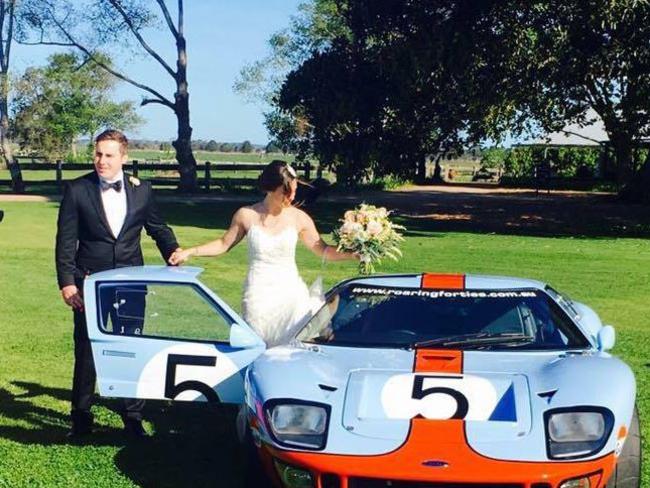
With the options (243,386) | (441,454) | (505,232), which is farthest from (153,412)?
(505,232)

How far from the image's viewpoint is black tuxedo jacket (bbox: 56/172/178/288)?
20.3 ft

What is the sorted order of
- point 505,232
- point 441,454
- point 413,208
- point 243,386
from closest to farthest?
point 441,454 → point 243,386 → point 505,232 → point 413,208

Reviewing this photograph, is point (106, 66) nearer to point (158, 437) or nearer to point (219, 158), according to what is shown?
point (158, 437)

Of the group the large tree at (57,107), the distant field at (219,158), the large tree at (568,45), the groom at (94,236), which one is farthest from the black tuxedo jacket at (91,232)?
the large tree at (57,107)

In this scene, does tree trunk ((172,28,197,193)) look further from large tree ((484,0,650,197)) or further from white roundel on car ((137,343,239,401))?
white roundel on car ((137,343,239,401))

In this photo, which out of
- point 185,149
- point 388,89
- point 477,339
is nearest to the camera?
point 477,339

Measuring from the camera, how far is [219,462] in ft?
19.5

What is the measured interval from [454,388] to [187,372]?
1.54m

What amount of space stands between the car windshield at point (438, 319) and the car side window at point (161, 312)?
0.64 meters

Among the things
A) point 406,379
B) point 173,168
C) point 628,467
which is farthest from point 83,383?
point 173,168

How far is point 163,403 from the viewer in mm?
7492

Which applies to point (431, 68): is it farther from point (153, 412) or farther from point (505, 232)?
point (153, 412)

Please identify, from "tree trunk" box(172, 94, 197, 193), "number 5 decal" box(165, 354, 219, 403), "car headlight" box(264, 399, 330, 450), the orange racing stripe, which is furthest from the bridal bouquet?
"tree trunk" box(172, 94, 197, 193)

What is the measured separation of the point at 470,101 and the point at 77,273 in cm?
2218
